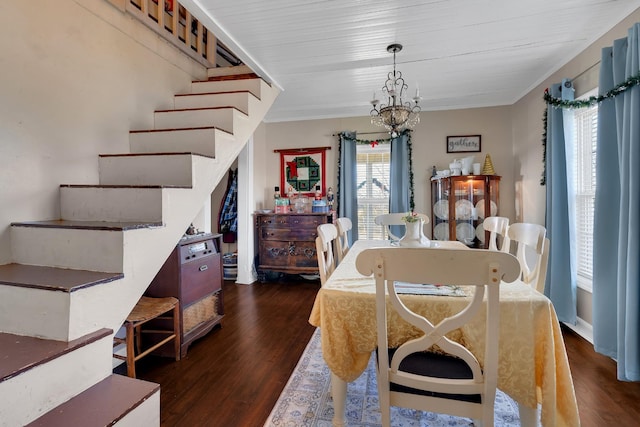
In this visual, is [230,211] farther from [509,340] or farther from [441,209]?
[509,340]

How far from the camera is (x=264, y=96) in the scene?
121 inches

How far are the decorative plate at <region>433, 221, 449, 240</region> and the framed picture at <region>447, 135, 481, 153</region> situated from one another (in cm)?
107

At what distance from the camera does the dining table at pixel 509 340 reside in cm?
119

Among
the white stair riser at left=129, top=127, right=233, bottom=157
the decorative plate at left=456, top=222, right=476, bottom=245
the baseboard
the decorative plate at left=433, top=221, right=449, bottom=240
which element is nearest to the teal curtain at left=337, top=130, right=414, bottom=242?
the decorative plate at left=433, top=221, right=449, bottom=240

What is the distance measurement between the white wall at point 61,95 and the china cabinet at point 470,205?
337 centimetres

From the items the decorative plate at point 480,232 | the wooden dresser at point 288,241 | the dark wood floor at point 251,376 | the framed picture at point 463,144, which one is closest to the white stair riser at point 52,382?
the dark wood floor at point 251,376

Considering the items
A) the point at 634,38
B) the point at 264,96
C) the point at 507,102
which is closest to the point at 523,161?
the point at 507,102

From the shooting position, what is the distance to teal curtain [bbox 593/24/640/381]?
1.88 meters

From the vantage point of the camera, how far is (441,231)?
3.97m

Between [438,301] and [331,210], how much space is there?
3196 mm

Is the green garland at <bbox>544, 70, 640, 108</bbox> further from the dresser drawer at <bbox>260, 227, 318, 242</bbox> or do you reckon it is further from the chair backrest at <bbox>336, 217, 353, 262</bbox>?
the dresser drawer at <bbox>260, 227, 318, 242</bbox>

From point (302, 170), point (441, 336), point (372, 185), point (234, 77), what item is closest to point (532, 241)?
point (441, 336)

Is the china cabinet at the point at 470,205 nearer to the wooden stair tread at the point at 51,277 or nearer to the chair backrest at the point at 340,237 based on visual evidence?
the chair backrest at the point at 340,237

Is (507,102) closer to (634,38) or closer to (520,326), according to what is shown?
(634,38)
